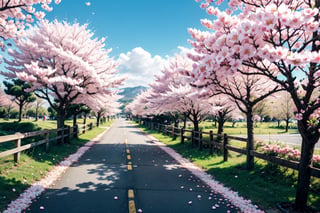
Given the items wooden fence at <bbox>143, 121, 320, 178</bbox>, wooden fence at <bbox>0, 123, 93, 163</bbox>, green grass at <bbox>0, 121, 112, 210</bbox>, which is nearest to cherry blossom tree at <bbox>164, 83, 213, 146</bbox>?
wooden fence at <bbox>143, 121, 320, 178</bbox>

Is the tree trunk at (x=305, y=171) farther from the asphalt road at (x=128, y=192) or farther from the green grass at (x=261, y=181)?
the asphalt road at (x=128, y=192)

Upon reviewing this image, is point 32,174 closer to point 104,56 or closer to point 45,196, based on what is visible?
point 45,196

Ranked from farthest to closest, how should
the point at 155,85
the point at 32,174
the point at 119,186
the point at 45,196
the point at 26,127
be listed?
the point at 155,85
the point at 26,127
the point at 32,174
the point at 119,186
the point at 45,196

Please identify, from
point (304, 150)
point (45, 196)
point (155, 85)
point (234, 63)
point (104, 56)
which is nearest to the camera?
point (234, 63)

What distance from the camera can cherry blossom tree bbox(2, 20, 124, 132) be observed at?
14562 millimetres

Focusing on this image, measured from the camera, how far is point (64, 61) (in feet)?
51.1

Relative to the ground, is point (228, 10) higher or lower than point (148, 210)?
higher

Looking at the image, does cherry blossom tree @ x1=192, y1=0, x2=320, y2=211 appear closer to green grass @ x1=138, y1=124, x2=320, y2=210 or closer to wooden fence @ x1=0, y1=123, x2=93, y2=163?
green grass @ x1=138, y1=124, x2=320, y2=210

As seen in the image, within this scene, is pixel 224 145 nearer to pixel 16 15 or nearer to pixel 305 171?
pixel 305 171

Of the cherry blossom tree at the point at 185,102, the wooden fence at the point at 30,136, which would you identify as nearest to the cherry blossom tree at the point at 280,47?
the wooden fence at the point at 30,136

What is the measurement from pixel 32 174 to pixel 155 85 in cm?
1945

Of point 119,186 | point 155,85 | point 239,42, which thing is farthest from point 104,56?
point 239,42

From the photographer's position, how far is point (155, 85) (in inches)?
1037

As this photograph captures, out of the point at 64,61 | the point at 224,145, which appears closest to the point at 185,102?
the point at 224,145
